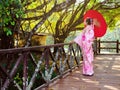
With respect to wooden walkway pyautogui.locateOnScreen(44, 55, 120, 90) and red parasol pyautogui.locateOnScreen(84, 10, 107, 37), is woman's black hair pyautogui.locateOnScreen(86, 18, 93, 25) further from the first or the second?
wooden walkway pyautogui.locateOnScreen(44, 55, 120, 90)

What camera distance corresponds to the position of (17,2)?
5.96 meters

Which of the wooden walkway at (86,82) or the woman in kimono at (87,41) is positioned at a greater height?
the woman in kimono at (87,41)

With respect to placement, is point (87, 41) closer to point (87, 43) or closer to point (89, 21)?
point (87, 43)

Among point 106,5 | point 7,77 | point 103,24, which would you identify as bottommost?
point 7,77

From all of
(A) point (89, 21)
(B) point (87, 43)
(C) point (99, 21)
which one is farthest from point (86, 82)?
(C) point (99, 21)

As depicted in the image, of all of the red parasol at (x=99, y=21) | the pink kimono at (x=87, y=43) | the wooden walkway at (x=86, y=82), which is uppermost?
the red parasol at (x=99, y=21)

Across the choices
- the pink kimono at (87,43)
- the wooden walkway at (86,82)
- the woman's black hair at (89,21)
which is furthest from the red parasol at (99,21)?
the wooden walkway at (86,82)

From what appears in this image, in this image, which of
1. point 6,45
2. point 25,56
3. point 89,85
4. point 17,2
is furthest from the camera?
point 6,45

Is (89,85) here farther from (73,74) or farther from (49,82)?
(73,74)

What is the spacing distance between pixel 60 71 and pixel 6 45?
4.13 m

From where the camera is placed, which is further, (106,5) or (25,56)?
(106,5)

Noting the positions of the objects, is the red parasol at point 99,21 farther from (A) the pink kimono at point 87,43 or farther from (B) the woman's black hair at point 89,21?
(A) the pink kimono at point 87,43

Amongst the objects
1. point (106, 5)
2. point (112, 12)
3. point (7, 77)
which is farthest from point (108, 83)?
point (112, 12)

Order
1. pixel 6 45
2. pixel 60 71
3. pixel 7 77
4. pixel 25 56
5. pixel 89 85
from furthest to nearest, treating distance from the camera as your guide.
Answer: pixel 6 45 → pixel 60 71 → pixel 89 85 → pixel 25 56 → pixel 7 77
